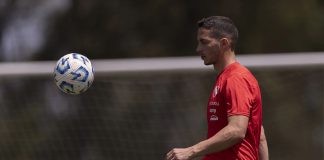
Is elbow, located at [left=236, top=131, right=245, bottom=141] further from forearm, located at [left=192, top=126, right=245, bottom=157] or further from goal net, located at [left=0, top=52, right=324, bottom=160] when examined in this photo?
goal net, located at [left=0, top=52, right=324, bottom=160]

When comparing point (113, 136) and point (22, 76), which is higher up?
point (22, 76)

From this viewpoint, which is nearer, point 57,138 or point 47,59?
point 57,138

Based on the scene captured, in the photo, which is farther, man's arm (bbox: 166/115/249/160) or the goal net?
the goal net

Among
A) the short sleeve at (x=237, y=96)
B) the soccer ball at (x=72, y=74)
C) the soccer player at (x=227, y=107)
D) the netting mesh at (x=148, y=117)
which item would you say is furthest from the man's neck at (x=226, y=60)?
the netting mesh at (x=148, y=117)

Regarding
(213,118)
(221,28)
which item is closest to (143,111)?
(221,28)

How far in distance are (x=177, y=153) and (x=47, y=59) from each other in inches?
378

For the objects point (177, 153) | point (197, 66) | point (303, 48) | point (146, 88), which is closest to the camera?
point (177, 153)

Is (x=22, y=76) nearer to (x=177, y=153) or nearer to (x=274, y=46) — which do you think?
(x=177, y=153)

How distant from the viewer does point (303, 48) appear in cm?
1443

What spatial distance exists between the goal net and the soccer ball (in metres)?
2.08

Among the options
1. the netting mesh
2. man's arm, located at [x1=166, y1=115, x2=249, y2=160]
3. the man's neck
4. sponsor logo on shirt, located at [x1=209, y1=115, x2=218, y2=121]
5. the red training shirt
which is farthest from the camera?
the netting mesh

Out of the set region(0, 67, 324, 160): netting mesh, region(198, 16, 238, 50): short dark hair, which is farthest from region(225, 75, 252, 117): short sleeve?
region(0, 67, 324, 160): netting mesh

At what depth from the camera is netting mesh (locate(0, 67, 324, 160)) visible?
30.2ft

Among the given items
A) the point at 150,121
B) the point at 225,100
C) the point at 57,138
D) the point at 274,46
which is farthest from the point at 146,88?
the point at 274,46
